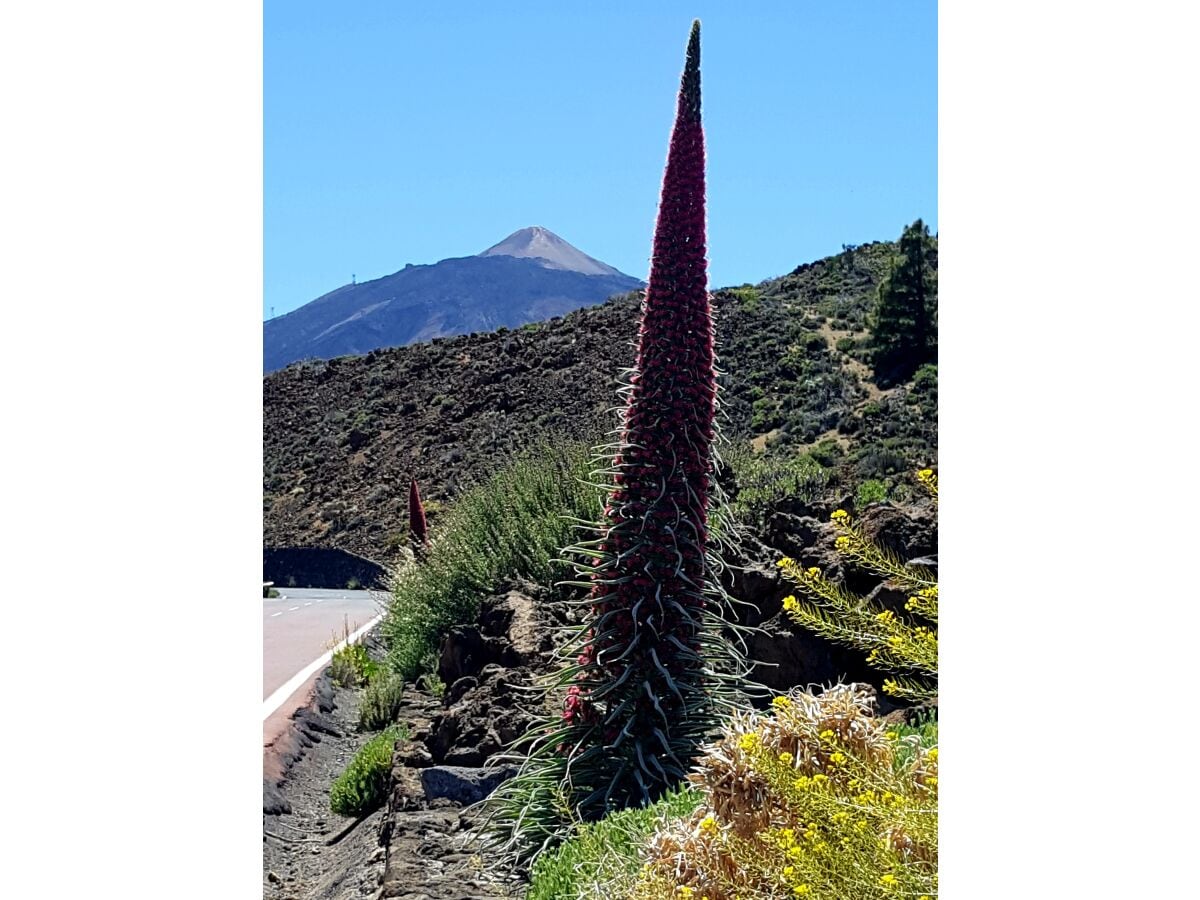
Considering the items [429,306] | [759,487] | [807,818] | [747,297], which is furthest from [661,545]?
[429,306]

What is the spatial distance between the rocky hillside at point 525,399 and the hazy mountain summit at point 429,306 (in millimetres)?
14454

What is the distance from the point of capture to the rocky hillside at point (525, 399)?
1954cm

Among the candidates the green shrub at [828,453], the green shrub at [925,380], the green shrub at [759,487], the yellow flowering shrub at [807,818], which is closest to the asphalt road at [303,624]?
the green shrub at [759,487]

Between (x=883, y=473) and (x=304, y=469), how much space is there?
15.7 metres

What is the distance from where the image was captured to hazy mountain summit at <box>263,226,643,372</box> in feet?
158

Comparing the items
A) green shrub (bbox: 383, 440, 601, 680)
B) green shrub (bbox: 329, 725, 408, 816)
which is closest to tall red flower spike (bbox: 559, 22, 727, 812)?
green shrub (bbox: 329, 725, 408, 816)

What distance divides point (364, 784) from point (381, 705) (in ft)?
5.31

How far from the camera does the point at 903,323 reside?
838 inches

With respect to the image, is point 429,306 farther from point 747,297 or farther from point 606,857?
point 606,857

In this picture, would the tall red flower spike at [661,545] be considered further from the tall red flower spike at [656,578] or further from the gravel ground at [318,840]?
the gravel ground at [318,840]

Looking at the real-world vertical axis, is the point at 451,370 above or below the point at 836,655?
above
